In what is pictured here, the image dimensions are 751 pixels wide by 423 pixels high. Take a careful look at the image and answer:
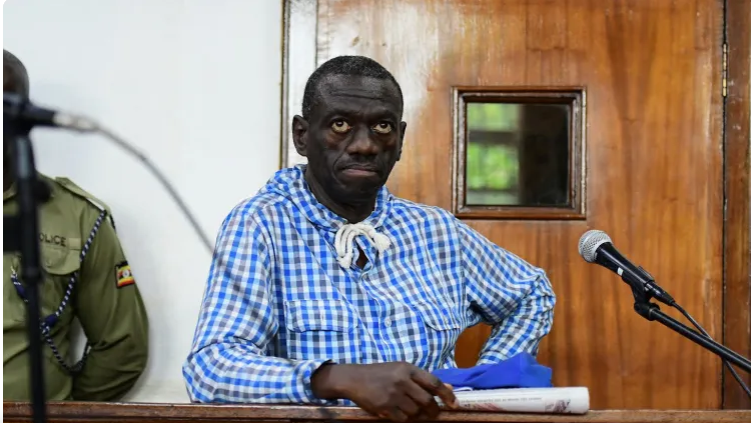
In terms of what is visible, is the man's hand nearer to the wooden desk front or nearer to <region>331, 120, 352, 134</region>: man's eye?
the wooden desk front

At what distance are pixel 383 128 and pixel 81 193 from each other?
99cm

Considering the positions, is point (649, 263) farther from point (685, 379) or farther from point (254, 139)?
point (254, 139)

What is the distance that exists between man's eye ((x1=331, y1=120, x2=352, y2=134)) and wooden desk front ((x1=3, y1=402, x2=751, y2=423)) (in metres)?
0.70

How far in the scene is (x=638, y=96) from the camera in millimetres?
2586

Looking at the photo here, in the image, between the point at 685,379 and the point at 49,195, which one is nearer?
the point at 49,195

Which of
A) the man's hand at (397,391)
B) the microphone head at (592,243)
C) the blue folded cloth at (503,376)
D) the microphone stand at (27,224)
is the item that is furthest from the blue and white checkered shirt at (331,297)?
the microphone stand at (27,224)

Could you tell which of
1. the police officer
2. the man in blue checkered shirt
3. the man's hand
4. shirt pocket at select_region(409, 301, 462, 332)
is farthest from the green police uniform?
the man's hand

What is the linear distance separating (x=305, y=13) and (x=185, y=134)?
49cm

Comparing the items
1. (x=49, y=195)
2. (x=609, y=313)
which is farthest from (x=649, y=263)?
(x=49, y=195)

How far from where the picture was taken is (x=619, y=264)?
1.62m

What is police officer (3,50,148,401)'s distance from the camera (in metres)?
2.27

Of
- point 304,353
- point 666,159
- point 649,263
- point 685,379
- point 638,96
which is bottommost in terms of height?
point 685,379

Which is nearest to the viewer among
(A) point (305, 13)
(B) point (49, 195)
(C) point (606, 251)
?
(B) point (49, 195)

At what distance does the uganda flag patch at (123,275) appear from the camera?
2422 millimetres
